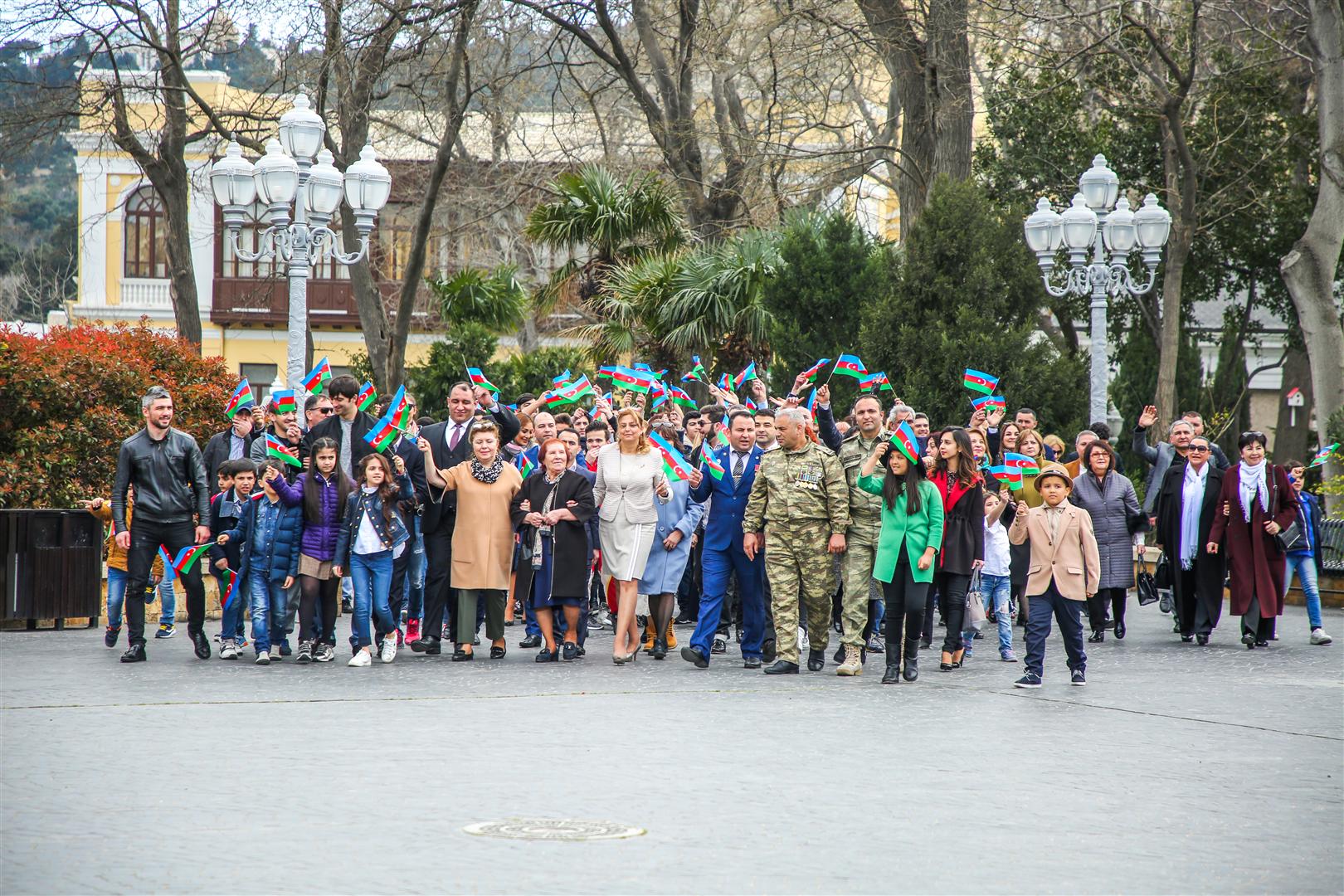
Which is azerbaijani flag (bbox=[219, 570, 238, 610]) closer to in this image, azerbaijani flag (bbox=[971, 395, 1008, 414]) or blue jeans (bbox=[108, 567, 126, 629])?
blue jeans (bbox=[108, 567, 126, 629])

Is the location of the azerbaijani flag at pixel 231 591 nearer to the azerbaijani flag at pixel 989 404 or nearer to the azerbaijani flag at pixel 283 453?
the azerbaijani flag at pixel 283 453

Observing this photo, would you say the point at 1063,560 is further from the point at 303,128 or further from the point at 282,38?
the point at 282,38

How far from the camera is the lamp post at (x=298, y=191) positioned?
51.3ft

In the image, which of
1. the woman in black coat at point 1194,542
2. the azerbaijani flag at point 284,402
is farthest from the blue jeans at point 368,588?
the woman in black coat at point 1194,542

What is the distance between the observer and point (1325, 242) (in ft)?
73.7

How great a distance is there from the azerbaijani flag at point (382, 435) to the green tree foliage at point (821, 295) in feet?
28.7

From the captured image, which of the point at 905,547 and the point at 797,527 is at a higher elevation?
the point at 797,527

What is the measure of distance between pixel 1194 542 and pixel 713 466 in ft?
16.1

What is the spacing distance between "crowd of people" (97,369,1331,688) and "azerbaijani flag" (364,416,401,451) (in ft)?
0.09

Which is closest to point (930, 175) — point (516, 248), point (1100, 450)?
point (1100, 450)

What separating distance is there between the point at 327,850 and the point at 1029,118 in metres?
25.5

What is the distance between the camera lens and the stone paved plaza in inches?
220

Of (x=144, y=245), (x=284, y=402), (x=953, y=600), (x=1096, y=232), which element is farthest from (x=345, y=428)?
(x=144, y=245)

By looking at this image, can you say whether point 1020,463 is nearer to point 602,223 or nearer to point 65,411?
point 65,411
